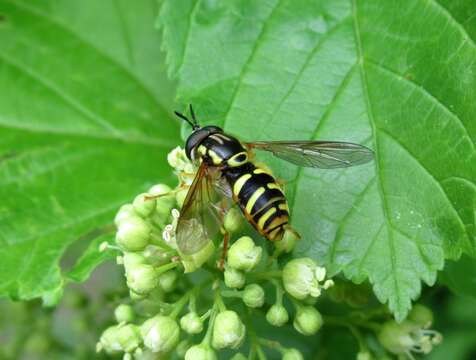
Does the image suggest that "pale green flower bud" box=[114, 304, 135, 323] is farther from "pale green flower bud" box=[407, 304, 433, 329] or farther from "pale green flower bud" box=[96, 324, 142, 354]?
"pale green flower bud" box=[407, 304, 433, 329]

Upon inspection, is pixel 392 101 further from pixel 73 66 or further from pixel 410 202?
pixel 73 66

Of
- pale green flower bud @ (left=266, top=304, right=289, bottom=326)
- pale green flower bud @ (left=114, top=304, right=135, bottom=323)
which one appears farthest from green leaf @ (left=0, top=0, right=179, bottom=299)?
pale green flower bud @ (left=266, top=304, right=289, bottom=326)

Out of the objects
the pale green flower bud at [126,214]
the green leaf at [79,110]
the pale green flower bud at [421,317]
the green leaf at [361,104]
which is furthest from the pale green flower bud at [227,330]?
the green leaf at [79,110]

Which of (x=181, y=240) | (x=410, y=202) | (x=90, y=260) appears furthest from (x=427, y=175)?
(x=90, y=260)

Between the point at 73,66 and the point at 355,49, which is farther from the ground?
the point at 355,49

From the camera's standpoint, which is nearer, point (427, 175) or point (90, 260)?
point (427, 175)

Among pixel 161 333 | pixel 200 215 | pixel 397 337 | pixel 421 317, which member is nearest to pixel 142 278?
pixel 161 333
